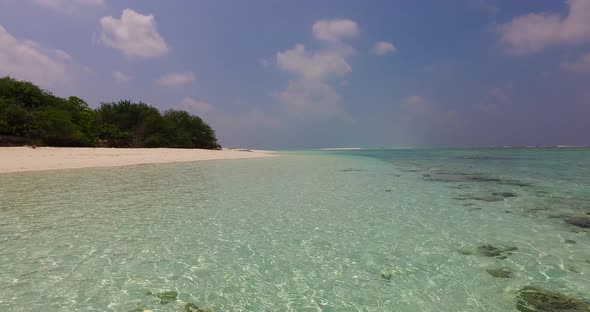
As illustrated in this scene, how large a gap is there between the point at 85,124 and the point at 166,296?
151 ft

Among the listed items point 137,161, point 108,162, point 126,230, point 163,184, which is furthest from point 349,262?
point 137,161

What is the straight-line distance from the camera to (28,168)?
18219 mm

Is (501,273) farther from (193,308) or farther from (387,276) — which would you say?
(193,308)

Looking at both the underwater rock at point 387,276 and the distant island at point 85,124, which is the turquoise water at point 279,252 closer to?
the underwater rock at point 387,276

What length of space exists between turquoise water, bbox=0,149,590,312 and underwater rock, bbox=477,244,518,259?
115mm

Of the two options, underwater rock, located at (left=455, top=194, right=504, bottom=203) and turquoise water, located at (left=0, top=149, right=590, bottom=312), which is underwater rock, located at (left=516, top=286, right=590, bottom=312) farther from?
underwater rock, located at (left=455, top=194, right=504, bottom=203)

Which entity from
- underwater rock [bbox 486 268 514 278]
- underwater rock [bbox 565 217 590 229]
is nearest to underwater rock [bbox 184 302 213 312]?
underwater rock [bbox 486 268 514 278]

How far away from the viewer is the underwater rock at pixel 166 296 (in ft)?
13.1

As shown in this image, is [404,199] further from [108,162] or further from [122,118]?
[122,118]

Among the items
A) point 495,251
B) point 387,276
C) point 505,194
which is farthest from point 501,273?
point 505,194

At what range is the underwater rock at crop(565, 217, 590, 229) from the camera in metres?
8.00

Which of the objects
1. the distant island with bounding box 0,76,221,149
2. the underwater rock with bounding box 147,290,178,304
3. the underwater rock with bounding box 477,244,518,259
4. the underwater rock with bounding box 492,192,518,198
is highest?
the distant island with bounding box 0,76,221,149

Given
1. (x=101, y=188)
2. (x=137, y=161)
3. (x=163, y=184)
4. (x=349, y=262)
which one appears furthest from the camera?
(x=137, y=161)

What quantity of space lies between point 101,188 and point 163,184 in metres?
2.55
